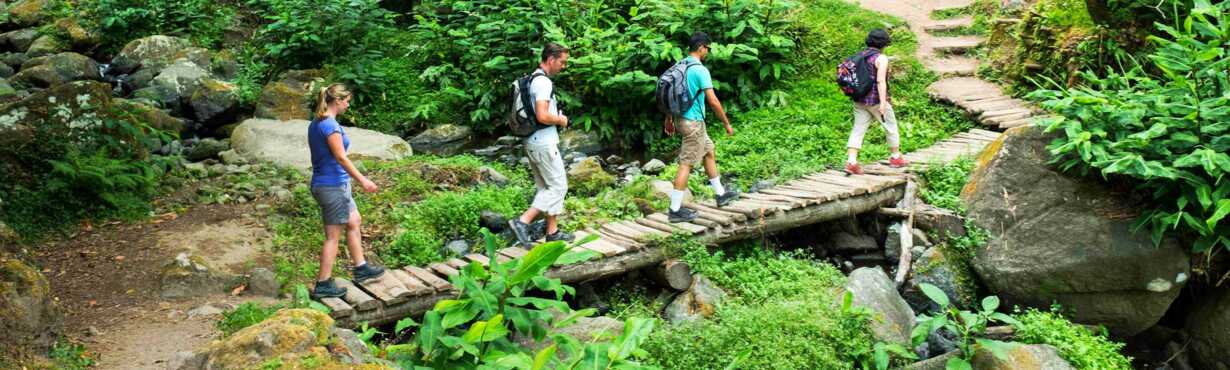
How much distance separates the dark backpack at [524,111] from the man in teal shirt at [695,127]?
127 cm

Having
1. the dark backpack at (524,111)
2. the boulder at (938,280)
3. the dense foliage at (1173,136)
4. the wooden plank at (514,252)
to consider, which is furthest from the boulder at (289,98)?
the dense foliage at (1173,136)

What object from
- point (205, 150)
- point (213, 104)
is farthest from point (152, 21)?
point (205, 150)

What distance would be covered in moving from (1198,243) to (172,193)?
9.99 m

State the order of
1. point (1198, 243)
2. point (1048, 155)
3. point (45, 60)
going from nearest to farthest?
point (1198, 243)
point (1048, 155)
point (45, 60)

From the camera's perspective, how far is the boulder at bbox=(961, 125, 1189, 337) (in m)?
7.88

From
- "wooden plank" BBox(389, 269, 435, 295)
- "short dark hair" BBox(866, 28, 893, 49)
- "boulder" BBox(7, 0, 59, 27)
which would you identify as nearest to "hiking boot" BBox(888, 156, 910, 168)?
"short dark hair" BBox(866, 28, 893, 49)

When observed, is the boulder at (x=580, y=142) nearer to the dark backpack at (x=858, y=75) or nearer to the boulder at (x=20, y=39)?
the dark backpack at (x=858, y=75)

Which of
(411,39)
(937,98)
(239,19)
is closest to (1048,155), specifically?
(937,98)

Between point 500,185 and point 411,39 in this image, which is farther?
point 411,39

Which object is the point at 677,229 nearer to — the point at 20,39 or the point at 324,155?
the point at 324,155

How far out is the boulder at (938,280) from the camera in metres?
8.37

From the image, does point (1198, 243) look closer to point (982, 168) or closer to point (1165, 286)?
point (1165, 286)

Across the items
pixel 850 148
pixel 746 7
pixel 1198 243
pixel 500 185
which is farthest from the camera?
pixel 746 7

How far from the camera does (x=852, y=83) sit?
9.11m
